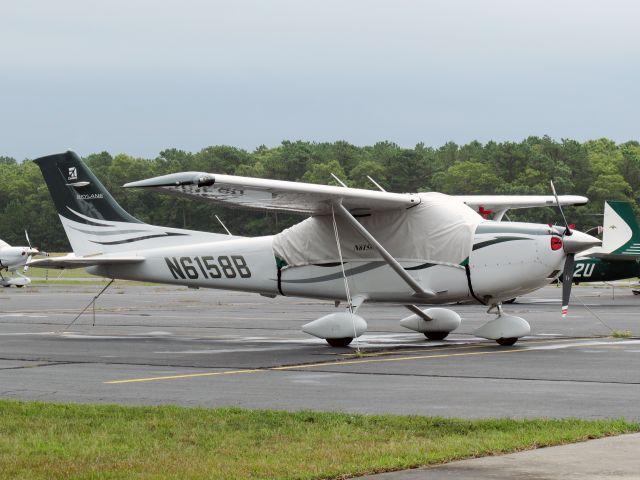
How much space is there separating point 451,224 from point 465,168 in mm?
99691

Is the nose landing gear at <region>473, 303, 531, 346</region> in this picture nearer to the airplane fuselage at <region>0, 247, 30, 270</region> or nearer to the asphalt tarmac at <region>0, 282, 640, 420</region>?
the asphalt tarmac at <region>0, 282, 640, 420</region>

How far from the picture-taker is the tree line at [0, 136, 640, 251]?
10750 cm

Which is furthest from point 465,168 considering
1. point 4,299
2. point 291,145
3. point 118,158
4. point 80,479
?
point 80,479

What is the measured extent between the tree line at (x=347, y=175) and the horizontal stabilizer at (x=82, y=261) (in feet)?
217

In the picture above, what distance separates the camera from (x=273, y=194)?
18.2m

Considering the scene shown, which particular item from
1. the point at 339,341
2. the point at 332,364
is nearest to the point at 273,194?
the point at 339,341

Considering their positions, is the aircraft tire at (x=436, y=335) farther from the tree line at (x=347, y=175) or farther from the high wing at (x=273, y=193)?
the tree line at (x=347, y=175)

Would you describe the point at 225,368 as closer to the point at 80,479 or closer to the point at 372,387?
the point at 372,387

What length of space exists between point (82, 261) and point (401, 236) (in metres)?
6.36

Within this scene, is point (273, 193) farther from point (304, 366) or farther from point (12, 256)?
point (12, 256)

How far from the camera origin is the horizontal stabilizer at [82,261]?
68.8 ft

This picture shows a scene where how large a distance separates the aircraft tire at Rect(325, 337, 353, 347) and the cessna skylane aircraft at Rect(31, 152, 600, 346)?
0.02 m

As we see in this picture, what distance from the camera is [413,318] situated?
2091 cm

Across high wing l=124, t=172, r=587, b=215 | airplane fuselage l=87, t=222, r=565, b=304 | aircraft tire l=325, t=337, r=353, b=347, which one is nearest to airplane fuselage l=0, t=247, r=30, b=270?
airplane fuselage l=87, t=222, r=565, b=304
